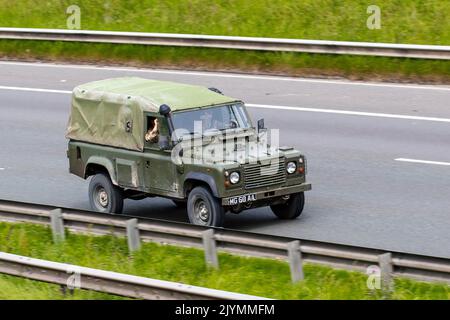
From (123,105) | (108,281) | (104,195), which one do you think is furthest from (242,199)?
(108,281)

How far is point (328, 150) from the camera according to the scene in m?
19.3

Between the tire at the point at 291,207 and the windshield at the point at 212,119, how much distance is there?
1.28 m

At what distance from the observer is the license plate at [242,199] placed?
15.1 metres

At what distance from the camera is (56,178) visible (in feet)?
61.8

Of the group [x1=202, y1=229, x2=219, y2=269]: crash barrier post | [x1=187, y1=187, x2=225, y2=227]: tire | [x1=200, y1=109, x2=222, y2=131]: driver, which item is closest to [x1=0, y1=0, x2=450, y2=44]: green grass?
[x1=200, y1=109, x2=222, y2=131]: driver

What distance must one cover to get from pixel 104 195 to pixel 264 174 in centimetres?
276

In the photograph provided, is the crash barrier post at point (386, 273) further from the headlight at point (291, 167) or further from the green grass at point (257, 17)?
the green grass at point (257, 17)

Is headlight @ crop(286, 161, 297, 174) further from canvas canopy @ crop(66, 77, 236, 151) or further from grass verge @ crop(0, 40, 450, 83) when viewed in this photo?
grass verge @ crop(0, 40, 450, 83)

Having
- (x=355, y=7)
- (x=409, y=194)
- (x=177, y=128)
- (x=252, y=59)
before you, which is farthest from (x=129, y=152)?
(x=355, y=7)

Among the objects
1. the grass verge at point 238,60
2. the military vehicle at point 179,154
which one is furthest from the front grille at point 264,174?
the grass verge at point 238,60

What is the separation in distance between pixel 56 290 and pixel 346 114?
10155 mm

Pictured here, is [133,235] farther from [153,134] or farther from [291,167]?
[291,167]

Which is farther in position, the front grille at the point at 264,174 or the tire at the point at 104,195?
the tire at the point at 104,195

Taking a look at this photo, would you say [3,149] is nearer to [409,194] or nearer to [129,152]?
[129,152]
